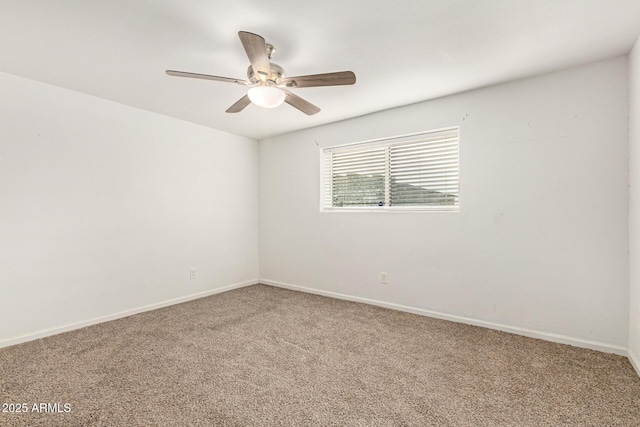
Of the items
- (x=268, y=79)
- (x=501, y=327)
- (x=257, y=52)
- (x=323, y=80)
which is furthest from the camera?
(x=501, y=327)

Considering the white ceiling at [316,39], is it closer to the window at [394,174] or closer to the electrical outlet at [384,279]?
the window at [394,174]

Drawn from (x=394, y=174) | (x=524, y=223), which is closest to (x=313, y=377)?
(x=524, y=223)

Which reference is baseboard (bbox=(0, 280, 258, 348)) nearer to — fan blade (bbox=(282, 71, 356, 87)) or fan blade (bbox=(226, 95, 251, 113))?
fan blade (bbox=(226, 95, 251, 113))

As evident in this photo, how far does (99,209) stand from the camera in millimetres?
2918

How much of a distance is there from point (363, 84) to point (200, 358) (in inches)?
102

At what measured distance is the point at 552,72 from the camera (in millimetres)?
2391

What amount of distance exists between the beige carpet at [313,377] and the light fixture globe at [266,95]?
1800mm

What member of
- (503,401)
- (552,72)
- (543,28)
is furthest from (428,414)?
(552,72)

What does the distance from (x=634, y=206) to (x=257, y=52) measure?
270cm

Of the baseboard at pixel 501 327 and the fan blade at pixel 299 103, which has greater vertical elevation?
the fan blade at pixel 299 103

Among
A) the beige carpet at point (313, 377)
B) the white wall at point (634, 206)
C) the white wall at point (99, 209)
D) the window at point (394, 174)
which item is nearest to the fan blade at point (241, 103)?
the white wall at point (99, 209)

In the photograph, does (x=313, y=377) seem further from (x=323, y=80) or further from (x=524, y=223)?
(x=524, y=223)

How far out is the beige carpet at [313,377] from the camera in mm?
1548

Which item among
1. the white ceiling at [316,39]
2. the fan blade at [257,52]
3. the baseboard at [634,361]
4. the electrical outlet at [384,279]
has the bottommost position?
the baseboard at [634,361]
